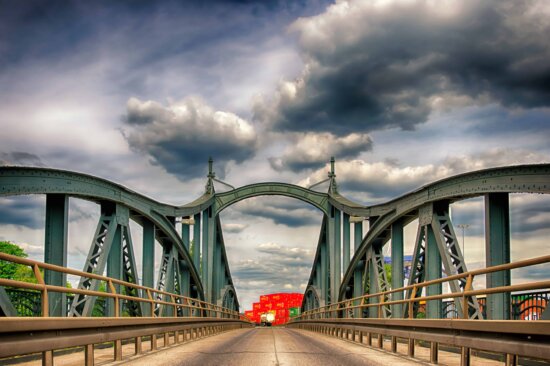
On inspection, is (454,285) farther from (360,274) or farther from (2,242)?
(2,242)

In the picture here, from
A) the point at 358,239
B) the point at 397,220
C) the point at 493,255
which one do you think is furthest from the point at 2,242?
the point at 493,255

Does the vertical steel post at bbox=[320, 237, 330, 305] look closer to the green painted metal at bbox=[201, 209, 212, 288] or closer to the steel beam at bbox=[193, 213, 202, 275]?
the green painted metal at bbox=[201, 209, 212, 288]

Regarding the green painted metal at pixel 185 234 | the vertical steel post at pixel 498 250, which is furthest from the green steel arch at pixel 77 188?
the vertical steel post at pixel 498 250

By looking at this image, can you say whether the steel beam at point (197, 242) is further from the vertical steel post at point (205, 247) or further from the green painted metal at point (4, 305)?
the green painted metal at point (4, 305)

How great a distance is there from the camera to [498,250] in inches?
578

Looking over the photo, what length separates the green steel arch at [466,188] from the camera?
13477 mm

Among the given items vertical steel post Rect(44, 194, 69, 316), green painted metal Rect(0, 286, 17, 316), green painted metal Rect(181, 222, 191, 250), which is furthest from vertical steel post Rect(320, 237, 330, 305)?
green painted metal Rect(0, 286, 17, 316)

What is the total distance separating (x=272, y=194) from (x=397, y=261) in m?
23.8

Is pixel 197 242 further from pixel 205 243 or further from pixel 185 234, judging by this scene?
pixel 185 234

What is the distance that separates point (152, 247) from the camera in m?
27.0

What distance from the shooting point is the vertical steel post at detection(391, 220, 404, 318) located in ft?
78.2

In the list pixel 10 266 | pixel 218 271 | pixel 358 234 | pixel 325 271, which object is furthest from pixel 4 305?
pixel 10 266

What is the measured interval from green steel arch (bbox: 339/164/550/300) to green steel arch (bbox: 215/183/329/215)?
725 inches

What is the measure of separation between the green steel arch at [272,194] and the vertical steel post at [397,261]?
20.7 metres
